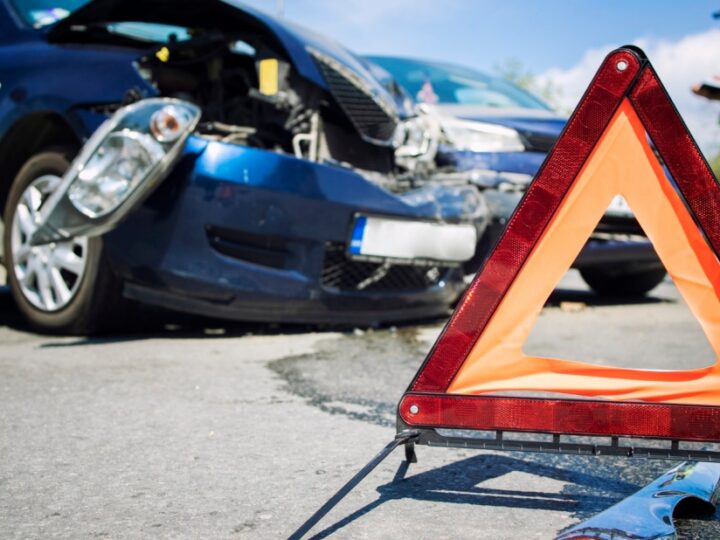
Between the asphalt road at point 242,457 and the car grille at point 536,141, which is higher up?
the car grille at point 536,141

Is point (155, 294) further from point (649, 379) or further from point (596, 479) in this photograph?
point (649, 379)

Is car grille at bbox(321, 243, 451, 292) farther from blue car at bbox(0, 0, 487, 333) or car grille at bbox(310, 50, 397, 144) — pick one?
car grille at bbox(310, 50, 397, 144)

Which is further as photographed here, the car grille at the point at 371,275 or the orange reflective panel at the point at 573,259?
the car grille at the point at 371,275

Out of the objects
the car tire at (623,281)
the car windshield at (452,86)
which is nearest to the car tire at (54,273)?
the car windshield at (452,86)

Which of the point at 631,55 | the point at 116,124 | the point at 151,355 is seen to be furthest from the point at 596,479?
the point at 116,124

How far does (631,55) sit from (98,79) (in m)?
2.79

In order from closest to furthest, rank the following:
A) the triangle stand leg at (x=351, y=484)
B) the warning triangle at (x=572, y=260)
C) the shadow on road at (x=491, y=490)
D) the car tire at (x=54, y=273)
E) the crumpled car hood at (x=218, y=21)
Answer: the triangle stand leg at (x=351, y=484) → the warning triangle at (x=572, y=260) → the shadow on road at (x=491, y=490) → the car tire at (x=54, y=273) → the crumpled car hood at (x=218, y=21)

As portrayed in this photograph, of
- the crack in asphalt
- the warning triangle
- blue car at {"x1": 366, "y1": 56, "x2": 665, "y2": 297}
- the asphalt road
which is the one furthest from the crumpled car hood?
the warning triangle

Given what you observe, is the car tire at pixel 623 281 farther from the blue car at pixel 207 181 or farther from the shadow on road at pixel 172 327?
the blue car at pixel 207 181

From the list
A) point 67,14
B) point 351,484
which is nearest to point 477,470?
point 351,484

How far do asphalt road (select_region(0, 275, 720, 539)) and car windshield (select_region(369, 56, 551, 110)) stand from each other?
3110 millimetres

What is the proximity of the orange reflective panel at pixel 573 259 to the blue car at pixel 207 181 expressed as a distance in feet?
6.82

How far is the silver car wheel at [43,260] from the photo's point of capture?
4031 millimetres

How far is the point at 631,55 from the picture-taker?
1.88 m
